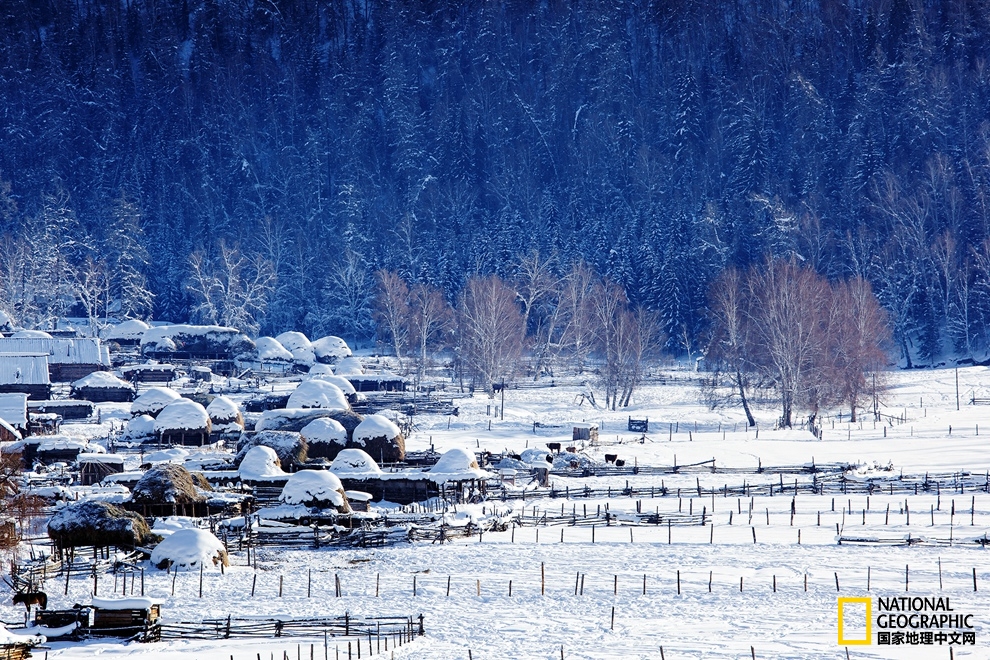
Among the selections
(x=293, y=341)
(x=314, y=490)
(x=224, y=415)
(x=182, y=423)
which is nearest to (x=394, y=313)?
(x=293, y=341)

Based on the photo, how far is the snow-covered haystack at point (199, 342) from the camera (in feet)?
282

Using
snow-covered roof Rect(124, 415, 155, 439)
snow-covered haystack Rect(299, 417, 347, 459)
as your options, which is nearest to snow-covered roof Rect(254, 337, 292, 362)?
snow-covered roof Rect(124, 415, 155, 439)

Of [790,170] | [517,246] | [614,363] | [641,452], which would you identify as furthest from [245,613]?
[790,170]

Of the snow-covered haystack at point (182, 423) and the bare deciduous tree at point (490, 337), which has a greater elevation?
the bare deciduous tree at point (490, 337)

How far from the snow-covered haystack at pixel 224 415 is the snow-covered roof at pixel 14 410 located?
8019mm

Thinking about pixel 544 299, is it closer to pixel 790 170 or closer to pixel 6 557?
pixel 790 170

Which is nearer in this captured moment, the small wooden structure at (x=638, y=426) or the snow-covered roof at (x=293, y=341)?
the small wooden structure at (x=638, y=426)

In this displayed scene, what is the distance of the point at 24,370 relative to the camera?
64.1 meters

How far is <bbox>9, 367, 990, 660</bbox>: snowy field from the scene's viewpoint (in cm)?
1984

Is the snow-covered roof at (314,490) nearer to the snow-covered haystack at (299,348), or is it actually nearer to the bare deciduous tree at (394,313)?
the bare deciduous tree at (394,313)

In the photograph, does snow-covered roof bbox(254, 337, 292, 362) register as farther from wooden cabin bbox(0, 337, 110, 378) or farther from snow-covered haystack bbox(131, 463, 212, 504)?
snow-covered haystack bbox(131, 463, 212, 504)

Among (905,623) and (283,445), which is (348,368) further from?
(905,623)

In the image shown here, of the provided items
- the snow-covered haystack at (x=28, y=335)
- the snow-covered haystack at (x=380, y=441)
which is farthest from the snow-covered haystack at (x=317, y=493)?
the snow-covered haystack at (x=28, y=335)

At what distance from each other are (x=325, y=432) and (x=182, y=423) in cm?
929
